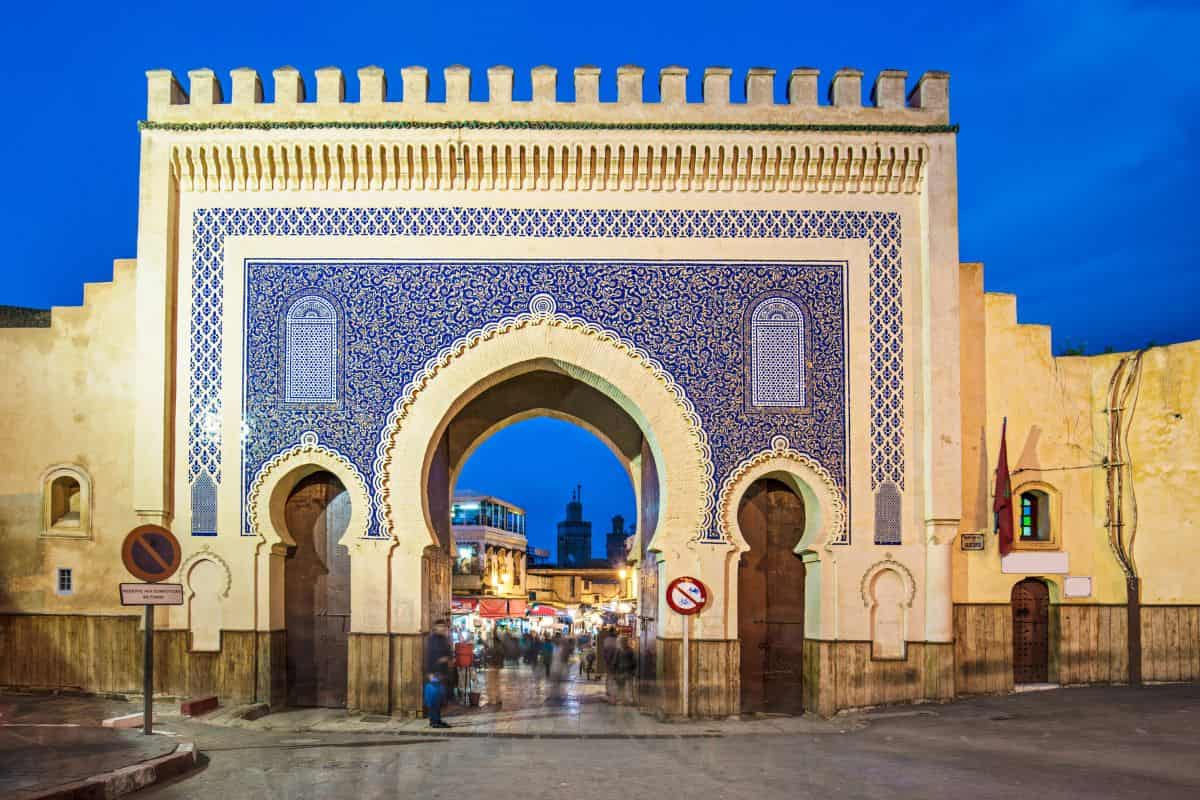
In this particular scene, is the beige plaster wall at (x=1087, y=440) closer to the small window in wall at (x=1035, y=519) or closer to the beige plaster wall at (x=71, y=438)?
the small window in wall at (x=1035, y=519)

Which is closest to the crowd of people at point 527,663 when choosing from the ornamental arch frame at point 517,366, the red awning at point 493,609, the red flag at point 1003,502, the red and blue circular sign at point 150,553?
the red awning at point 493,609

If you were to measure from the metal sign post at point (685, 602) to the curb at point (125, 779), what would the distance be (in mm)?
5438

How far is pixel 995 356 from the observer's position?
42.9 ft

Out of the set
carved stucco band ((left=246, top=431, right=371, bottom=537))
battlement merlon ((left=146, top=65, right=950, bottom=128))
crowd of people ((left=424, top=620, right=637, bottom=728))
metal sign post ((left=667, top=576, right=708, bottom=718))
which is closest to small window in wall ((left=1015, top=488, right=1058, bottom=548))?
metal sign post ((left=667, top=576, right=708, bottom=718))

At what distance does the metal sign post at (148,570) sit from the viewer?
9.27 metres

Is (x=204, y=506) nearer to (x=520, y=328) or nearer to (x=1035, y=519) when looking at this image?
(x=520, y=328)

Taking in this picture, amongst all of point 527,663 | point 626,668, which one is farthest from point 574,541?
point 626,668

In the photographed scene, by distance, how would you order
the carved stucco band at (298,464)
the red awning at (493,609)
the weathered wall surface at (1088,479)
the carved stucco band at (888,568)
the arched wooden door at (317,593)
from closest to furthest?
the carved stucco band at (888,568), the carved stucco band at (298,464), the weathered wall surface at (1088,479), the arched wooden door at (317,593), the red awning at (493,609)

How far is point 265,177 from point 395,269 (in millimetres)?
1955

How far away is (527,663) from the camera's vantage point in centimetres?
2277

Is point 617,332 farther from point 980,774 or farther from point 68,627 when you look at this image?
point 68,627

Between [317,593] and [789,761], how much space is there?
672cm

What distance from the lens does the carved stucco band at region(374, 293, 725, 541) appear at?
12523mm

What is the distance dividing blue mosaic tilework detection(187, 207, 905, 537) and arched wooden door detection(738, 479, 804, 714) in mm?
2174
